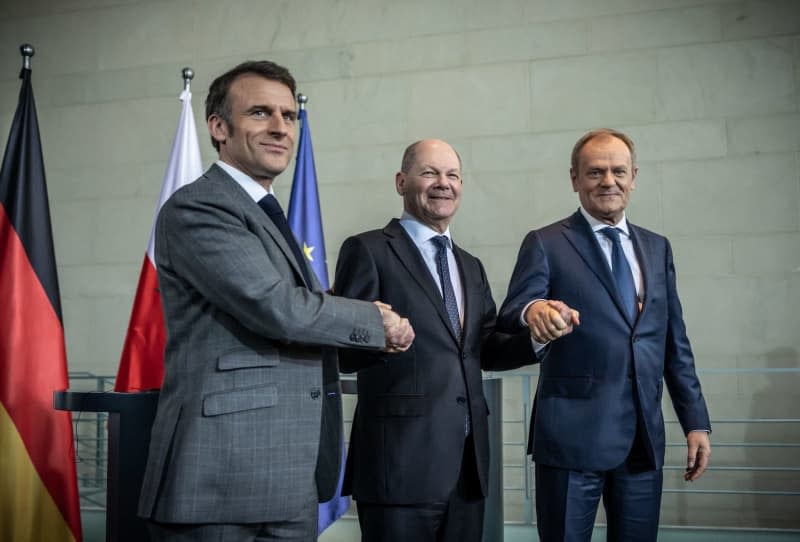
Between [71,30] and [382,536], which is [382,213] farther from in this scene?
[382,536]

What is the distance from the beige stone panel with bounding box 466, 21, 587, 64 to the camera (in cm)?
500

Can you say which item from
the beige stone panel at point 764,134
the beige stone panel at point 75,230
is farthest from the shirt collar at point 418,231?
the beige stone panel at point 75,230

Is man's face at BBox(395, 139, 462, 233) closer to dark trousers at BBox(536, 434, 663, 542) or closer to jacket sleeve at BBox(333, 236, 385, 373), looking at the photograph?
jacket sleeve at BBox(333, 236, 385, 373)

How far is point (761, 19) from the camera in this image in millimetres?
4703

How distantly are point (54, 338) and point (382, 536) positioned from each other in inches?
74.2

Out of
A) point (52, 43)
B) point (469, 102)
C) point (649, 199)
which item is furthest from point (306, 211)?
point (52, 43)

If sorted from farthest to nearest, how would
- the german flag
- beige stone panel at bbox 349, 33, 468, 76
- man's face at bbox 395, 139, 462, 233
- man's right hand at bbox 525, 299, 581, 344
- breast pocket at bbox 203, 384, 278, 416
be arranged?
1. beige stone panel at bbox 349, 33, 468, 76
2. the german flag
3. man's face at bbox 395, 139, 462, 233
4. man's right hand at bbox 525, 299, 581, 344
5. breast pocket at bbox 203, 384, 278, 416

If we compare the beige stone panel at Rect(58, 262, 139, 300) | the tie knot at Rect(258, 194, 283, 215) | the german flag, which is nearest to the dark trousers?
the tie knot at Rect(258, 194, 283, 215)

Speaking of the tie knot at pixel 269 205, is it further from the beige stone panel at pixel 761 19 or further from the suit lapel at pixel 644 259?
the beige stone panel at pixel 761 19

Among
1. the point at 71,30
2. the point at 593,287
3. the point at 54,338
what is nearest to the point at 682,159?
the point at 593,287

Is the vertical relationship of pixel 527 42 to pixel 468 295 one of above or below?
above

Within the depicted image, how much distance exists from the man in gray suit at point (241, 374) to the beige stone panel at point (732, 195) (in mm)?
3594

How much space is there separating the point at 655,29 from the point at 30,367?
401 cm

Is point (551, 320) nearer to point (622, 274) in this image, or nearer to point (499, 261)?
point (622, 274)
